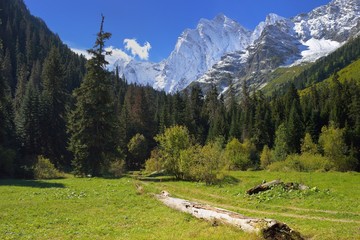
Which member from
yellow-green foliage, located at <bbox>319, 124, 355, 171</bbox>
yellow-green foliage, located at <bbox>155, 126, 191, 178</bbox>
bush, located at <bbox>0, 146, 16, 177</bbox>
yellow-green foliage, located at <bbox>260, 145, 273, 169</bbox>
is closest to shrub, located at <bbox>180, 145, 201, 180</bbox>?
yellow-green foliage, located at <bbox>155, 126, 191, 178</bbox>

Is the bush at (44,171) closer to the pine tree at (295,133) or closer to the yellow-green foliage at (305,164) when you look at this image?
the yellow-green foliage at (305,164)

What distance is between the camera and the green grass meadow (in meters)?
17.8

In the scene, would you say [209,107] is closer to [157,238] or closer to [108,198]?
[108,198]

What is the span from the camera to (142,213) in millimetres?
24312

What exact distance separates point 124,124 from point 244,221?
3345 inches

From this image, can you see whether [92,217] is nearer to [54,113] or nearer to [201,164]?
[201,164]

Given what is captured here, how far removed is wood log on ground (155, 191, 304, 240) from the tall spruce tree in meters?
27.1

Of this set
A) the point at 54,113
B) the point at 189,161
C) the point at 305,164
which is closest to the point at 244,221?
the point at 189,161

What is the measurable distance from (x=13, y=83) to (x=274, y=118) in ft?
379

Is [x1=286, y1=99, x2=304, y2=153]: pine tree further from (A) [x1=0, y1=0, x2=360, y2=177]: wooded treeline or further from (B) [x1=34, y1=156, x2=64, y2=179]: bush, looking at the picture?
(B) [x1=34, y1=156, x2=64, y2=179]: bush

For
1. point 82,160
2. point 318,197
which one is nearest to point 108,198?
point 318,197

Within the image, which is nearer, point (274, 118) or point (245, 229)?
point (245, 229)

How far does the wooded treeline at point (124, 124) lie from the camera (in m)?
51.3

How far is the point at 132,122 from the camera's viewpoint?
10581cm
